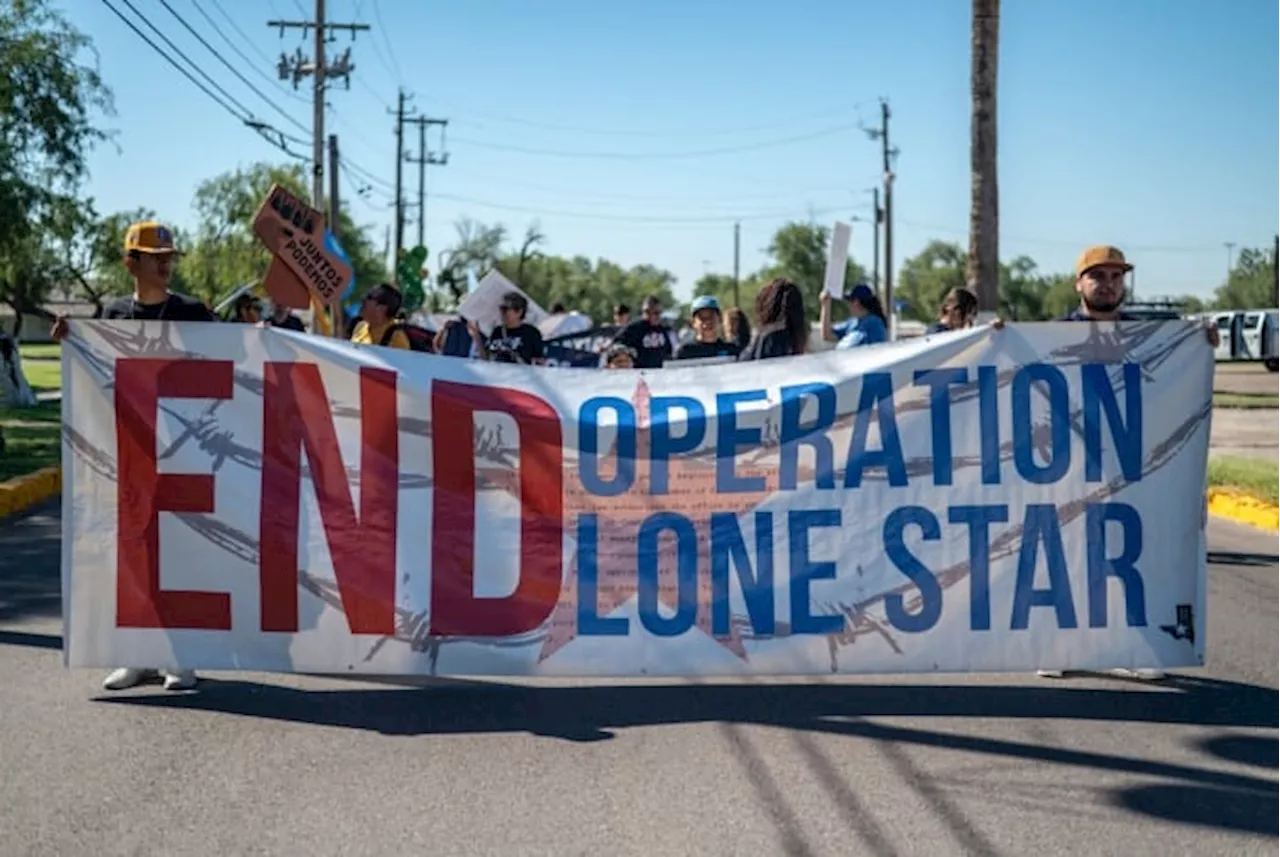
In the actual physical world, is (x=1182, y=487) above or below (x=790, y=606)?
above

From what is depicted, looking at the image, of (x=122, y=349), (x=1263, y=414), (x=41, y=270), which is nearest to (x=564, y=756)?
(x=122, y=349)

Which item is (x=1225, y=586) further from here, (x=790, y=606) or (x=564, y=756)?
(x=564, y=756)

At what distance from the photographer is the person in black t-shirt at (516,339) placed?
1191cm

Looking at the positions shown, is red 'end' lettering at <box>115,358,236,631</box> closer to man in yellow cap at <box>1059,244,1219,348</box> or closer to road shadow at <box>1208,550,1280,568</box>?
man in yellow cap at <box>1059,244,1219,348</box>

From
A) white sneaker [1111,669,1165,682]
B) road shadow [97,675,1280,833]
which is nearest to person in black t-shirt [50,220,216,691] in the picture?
road shadow [97,675,1280,833]

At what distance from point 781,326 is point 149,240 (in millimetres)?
3245

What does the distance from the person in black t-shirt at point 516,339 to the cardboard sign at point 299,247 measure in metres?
2.13

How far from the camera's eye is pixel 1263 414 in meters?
28.7

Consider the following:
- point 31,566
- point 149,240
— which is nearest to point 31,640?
point 149,240

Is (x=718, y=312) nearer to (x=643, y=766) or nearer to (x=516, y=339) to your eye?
(x=516, y=339)

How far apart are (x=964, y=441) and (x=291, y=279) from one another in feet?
16.5

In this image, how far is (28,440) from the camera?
20.3 m

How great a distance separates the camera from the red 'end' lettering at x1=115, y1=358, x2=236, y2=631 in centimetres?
659

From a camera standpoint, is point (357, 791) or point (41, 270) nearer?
point (357, 791)
